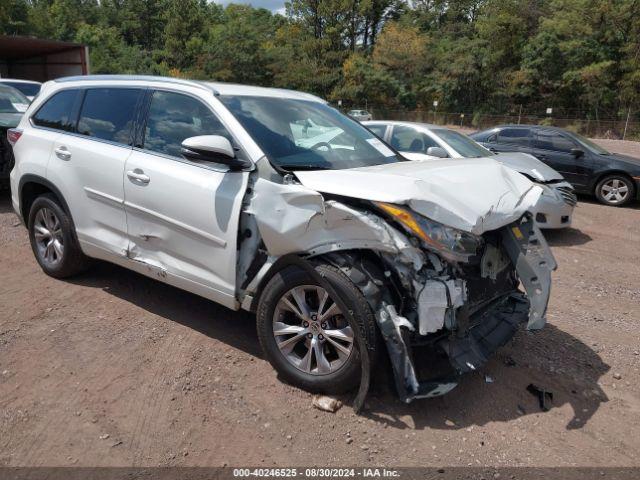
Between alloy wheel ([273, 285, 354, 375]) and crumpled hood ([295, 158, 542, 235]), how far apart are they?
2.16ft

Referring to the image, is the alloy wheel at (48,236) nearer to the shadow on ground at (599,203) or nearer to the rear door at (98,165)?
the rear door at (98,165)

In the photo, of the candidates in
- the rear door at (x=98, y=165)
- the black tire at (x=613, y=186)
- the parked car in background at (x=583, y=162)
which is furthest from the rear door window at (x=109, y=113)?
the black tire at (x=613, y=186)

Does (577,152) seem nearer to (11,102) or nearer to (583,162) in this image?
(583,162)

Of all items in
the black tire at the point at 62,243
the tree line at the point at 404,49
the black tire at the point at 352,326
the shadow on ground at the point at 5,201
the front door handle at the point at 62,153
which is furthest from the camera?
the tree line at the point at 404,49

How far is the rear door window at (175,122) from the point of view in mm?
3723

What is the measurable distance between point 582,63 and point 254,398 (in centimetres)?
4798

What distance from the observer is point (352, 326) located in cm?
292

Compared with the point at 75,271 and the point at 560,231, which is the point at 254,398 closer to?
the point at 75,271

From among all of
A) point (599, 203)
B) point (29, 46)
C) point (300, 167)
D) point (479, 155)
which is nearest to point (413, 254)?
point (300, 167)

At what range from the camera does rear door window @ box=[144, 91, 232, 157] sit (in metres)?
3.72

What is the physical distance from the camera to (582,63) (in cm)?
4297

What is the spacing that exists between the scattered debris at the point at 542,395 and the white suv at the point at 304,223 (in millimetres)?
391

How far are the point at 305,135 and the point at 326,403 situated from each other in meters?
1.92

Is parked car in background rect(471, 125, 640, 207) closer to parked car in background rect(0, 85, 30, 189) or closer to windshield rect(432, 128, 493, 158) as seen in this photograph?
windshield rect(432, 128, 493, 158)
